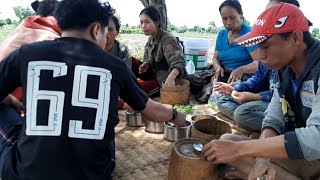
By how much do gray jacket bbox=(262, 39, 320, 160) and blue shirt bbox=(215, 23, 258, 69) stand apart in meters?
1.68

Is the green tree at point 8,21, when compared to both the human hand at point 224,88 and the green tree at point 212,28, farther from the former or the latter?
the human hand at point 224,88

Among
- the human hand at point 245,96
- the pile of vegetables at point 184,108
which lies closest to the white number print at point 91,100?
the human hand at point 245,96

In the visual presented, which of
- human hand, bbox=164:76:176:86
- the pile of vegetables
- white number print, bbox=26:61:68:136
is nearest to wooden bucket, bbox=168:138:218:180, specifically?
white number print, bbox=26:61:68:136

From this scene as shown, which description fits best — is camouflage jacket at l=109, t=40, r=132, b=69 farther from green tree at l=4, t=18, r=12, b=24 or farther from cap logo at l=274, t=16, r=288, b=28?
green tree at l=4, t=18, r=12, b=24

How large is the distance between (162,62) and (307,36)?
2.74 m

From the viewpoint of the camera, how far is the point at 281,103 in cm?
227

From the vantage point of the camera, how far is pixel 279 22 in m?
1.83

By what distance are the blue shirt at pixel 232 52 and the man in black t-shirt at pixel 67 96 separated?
101 inches

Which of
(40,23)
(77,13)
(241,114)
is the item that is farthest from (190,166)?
(40,23)

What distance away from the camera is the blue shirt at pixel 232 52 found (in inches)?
158

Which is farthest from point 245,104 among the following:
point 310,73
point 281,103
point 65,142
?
point 65,142

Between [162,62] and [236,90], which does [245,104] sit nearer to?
[236,90]

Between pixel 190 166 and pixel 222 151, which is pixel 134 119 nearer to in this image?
pixel 190 166

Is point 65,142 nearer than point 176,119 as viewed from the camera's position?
Yes
